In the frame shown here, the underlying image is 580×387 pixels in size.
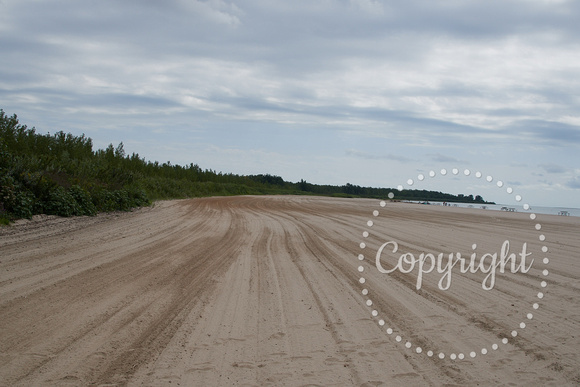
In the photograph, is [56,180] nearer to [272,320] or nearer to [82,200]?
[82,200]

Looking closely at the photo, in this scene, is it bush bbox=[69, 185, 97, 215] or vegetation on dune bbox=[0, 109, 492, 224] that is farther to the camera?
bush bbox=[69, 185, 97, 215]

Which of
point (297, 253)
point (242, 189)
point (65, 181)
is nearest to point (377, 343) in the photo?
point (297, 253)

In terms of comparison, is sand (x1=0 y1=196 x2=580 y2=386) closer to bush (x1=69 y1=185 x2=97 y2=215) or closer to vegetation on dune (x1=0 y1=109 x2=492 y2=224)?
vegetation on dune (x1=0 y1=109 x2=492 y2=224)

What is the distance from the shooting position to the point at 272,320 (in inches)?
190

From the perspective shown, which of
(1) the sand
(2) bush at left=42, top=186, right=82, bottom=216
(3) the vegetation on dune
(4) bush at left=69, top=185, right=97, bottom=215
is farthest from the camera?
(4) bush at left=69, top=185, right=97, bottom=215

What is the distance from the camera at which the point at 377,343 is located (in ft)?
13.8

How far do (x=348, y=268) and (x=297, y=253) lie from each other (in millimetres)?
1792

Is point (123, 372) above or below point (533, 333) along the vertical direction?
below

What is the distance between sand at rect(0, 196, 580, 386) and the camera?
3545mm

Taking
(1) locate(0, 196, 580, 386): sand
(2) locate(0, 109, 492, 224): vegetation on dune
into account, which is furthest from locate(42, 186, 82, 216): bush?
(1) locate(0, 196, 580, 386): sand

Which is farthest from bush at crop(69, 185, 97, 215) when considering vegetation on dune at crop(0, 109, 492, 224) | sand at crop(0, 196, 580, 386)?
sand at crop(0, 196, 580, 386)

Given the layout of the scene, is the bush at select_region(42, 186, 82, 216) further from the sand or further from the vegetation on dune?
the sand

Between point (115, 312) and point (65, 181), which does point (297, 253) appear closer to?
point (115, 312)

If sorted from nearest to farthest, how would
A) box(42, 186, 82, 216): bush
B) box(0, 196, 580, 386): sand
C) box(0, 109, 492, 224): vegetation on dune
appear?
1. box(0, 196, 580, 386): sand
2. box(0, 109, 492, 224): vegetation on dune
3. box(42, 186, 82, 216): bush
